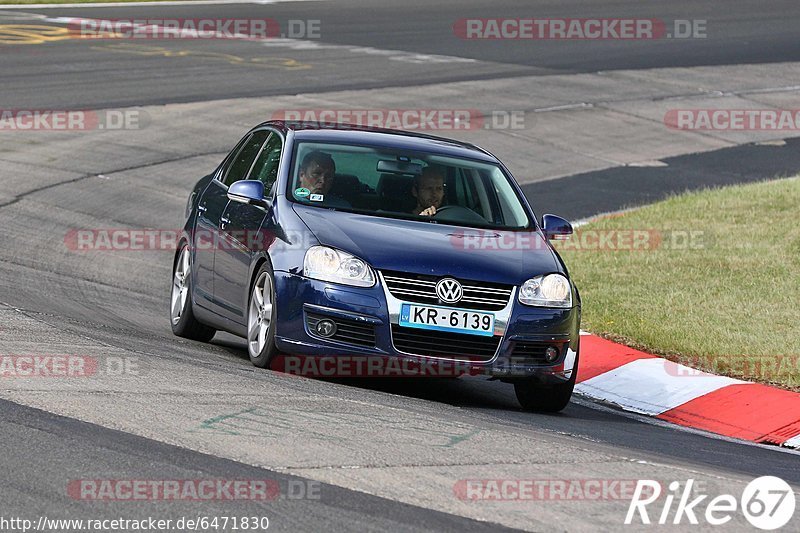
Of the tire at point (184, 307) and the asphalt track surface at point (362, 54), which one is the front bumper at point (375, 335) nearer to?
the tire at point (184, 307)

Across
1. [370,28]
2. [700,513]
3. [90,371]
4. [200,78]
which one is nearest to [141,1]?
[370,28]

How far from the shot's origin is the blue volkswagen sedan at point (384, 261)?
8234 millimetres

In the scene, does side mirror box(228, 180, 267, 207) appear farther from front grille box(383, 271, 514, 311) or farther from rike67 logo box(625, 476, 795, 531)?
rike67 logo box(625, 476, 795, 531)

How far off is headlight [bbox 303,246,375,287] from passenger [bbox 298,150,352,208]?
773 millimetres

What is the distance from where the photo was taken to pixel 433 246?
8.50 metres

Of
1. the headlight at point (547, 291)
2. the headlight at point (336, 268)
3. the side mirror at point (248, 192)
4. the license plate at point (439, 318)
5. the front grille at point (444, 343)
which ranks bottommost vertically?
the front grille at point (444, 343)

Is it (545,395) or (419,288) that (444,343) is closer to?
(419,288)

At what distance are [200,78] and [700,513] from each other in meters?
19.7

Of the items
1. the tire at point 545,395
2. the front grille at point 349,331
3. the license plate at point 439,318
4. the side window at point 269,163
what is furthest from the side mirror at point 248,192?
the tire at point 545,395

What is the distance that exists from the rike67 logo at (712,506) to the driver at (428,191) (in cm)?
340

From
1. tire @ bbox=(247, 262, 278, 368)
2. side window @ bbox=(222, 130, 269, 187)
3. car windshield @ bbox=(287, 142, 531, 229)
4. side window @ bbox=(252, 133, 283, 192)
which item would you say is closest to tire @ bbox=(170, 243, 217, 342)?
side window @ bbox=(222, 130, 269, 187)

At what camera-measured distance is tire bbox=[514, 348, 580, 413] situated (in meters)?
8.92

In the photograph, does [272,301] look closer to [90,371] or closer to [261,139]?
[90,371]

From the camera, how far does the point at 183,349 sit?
9469mm
